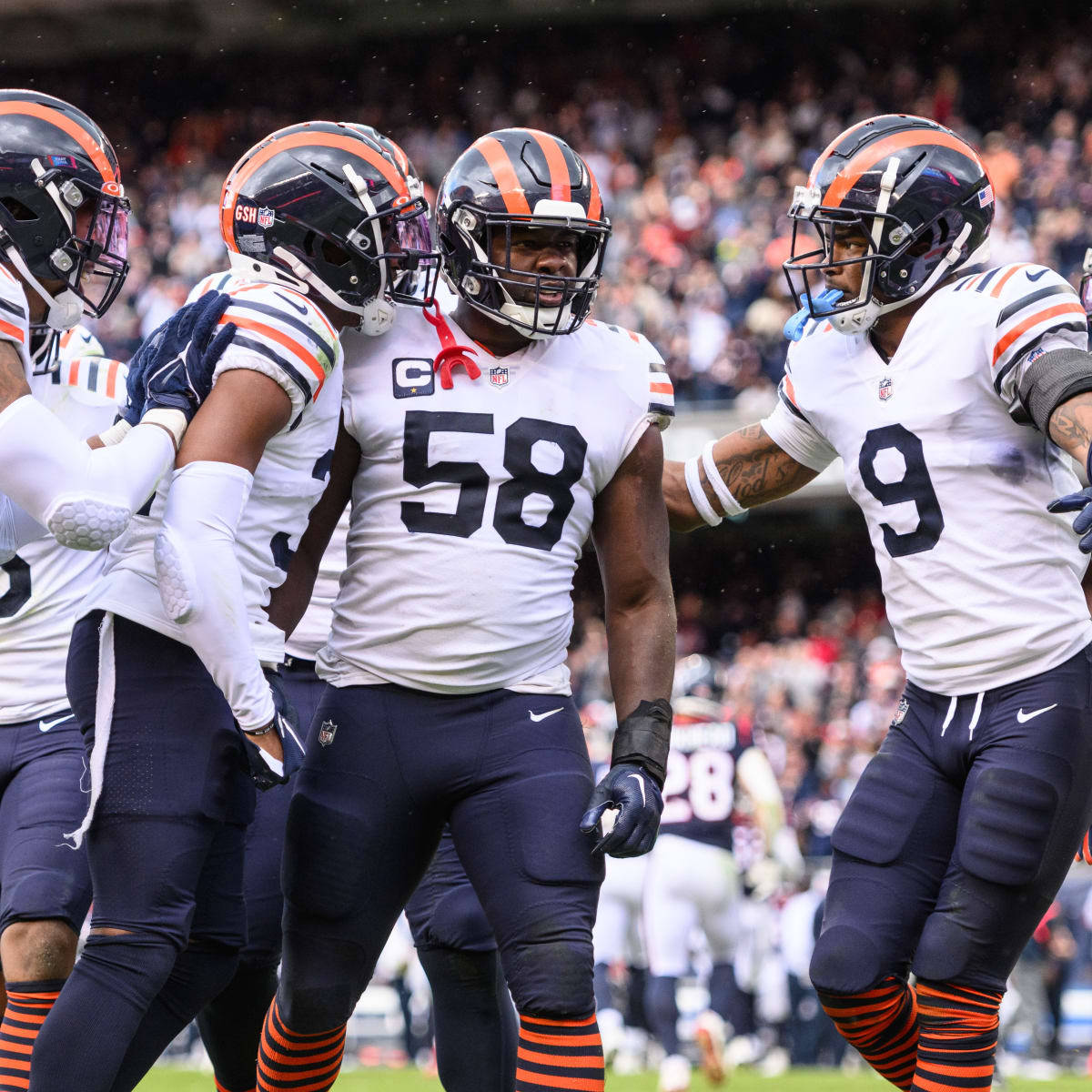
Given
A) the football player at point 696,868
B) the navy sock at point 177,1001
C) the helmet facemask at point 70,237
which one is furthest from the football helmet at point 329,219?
the football player at point 696,868

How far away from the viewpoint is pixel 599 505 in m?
3.76

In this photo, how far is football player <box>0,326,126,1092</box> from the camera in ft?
12.3

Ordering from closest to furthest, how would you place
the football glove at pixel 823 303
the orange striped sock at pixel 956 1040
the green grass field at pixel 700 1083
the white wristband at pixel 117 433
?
the white wristband at pixel 117 433 → the orange striped sock at pixel 956 1040 → the football glove at pixel 823 303 → the green grass field at pixel 700 1083

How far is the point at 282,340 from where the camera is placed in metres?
3.19

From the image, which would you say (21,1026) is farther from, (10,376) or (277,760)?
(10,376)

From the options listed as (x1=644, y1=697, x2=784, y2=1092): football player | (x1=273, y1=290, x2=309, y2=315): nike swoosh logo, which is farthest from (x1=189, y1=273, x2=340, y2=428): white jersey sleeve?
(x1=644, y1=697, x2=784, y2=1092): football player

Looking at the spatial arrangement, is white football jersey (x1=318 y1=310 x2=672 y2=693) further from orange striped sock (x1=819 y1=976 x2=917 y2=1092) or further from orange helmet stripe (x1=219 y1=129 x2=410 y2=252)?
orange striped sock (x1=819 y1=976 x2=917 y2=1092)

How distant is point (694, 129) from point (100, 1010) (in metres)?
14.3

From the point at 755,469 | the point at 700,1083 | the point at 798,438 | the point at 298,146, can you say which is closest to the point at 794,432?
the point at 798,438

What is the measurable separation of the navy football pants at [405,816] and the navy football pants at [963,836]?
0.67 meters

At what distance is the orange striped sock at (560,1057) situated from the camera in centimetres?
314

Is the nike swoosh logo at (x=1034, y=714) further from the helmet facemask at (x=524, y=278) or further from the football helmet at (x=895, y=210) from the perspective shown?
the helmet facemask at (x=524, y=278)

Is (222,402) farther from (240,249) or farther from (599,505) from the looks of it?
(599,505)

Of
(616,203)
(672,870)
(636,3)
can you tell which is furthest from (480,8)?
(672,870)
